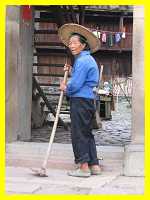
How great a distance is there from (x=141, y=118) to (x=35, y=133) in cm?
537

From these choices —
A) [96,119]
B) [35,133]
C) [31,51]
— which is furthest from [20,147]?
[35,133]

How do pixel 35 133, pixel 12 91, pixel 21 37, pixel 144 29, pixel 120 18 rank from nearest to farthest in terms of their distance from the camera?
pixel 144 29, pixel 12 91, pixel 21 37, pixel 35 133, pixel 120 18

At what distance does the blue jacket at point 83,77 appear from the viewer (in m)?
5.44

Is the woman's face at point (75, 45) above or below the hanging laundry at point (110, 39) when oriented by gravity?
below

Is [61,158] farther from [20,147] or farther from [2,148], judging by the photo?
[2,148]

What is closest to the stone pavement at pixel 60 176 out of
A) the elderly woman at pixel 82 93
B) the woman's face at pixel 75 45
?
the elderly woman at pixel 82 93

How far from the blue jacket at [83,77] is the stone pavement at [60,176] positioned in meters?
0.93

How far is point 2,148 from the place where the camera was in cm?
479

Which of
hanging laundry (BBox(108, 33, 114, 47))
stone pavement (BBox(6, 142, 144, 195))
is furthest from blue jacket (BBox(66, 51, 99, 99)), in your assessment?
hanging laundry (BBox(108, 33, 114, 47))

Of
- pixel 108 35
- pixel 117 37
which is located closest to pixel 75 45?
pixel 117 37

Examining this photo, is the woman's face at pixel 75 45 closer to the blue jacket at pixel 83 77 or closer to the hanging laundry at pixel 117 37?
the blue jacket at pixel 83 77

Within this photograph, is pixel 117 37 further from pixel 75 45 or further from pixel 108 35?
pixel 75 45

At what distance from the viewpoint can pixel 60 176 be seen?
562cm

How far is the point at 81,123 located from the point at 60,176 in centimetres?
63
